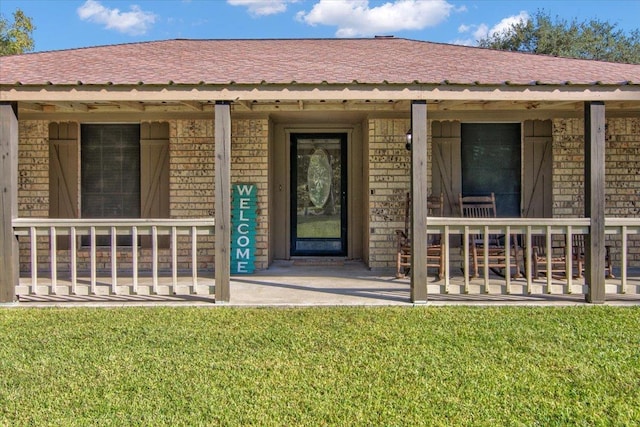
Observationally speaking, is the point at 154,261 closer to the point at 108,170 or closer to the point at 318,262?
the point at 108,170

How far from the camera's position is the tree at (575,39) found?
26703mm

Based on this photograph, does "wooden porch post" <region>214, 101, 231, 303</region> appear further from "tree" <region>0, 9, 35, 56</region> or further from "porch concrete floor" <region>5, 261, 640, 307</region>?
"tree" <region>0, 9, 35, 56</region>

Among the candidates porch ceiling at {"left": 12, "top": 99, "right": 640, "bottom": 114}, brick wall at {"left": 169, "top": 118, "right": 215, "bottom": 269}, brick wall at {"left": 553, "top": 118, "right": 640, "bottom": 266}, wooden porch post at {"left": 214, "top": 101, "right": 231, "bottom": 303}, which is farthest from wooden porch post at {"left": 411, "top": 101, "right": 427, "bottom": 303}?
brick wall at {"left": 169, "top": 118, "right": 215, "bottom": 269}

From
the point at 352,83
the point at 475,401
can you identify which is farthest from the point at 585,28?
the point at 475,401

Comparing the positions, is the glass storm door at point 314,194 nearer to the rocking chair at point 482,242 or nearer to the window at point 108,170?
the rocking chair at point 482,242

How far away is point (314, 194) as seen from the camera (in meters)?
9.39

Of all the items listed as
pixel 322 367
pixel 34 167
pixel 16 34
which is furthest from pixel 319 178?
pixel 16 34

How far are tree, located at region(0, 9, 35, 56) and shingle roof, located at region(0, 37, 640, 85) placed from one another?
18.4 m

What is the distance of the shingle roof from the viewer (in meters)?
6.09

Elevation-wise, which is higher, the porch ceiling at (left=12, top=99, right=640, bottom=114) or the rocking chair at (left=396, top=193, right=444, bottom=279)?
the porch ceiling at (left=12, top=99, right=640, bottom=114)

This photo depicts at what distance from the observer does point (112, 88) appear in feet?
19.4

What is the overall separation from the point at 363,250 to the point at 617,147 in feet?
13.7

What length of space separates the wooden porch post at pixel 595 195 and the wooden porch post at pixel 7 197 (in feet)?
20.4

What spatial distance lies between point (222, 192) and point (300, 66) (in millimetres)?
1993
